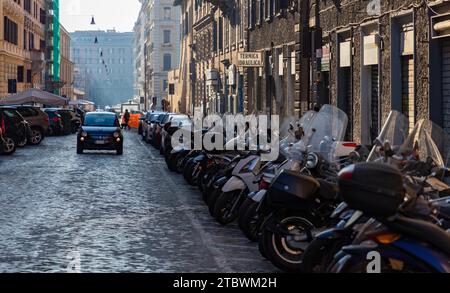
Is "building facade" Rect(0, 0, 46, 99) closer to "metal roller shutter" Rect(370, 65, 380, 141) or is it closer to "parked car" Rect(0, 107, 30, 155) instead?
"parked car" Rect(0, 107, 30, 155)

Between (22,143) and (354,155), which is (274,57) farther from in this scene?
(354,155)

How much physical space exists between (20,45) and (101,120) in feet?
142

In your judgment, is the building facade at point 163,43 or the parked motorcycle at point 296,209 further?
the building facade at point 163,43

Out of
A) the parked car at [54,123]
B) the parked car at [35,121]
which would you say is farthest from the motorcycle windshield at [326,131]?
the parked car at [54,123]

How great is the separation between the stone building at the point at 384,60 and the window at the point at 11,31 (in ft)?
130

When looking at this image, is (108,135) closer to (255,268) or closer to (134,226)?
(134,226)

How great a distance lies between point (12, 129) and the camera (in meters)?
33.8

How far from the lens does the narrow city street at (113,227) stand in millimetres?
9898

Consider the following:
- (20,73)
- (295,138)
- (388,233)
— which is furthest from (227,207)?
(20,73)

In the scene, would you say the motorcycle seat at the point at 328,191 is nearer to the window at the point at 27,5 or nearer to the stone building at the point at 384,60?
the stone building at the point at 384,60

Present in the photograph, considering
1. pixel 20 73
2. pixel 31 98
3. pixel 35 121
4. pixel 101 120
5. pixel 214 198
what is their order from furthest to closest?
pixel 20 73 < pixel 31 98 < pixel 35 121 < pixel 101 120 < pixel 214 198

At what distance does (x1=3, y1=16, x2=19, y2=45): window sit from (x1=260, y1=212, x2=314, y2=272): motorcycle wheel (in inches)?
2293
